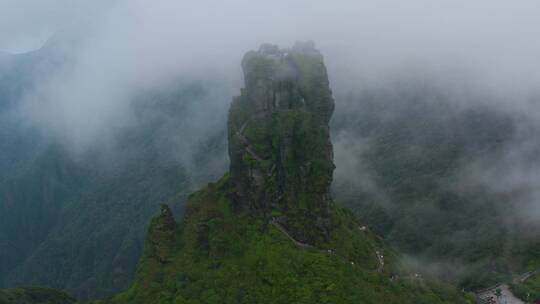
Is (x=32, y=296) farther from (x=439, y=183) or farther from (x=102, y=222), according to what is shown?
(x=439, y=183)

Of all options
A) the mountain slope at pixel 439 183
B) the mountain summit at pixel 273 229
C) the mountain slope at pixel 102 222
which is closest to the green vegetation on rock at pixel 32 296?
the mountain slope at pixel 102 222

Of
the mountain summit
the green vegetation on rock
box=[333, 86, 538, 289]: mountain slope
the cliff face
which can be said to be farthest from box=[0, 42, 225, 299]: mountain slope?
the cliff face

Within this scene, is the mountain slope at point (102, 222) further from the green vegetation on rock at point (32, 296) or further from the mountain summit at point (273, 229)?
the mountain summit at point (273, 229)

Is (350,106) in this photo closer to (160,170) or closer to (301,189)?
(160,170)

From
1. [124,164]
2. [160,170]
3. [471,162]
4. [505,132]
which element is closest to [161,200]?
[160,170]

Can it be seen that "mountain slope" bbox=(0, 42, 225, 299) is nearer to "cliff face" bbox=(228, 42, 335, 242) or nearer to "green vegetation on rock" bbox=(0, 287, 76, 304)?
"green vegetation on rock" bbox=(0, 287, 76, 304)

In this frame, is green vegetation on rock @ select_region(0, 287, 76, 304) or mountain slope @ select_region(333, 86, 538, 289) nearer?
green vegetation on rock @ select_region(0, 287, 76, 304)
